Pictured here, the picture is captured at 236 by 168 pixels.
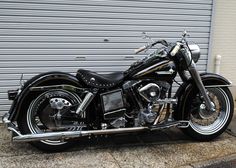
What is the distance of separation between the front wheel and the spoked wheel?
1532 mm

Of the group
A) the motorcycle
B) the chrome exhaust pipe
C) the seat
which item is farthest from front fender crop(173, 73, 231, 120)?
the seat

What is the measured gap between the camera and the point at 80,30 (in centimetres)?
548

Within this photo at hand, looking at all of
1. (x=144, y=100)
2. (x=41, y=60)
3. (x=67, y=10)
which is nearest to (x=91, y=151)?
(x=144, y=100)

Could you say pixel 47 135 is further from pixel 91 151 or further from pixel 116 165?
pixel 116 165

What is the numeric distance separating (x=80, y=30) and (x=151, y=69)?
1677 mm

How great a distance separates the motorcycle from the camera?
414 cm

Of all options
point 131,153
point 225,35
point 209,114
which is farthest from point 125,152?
point 225,35

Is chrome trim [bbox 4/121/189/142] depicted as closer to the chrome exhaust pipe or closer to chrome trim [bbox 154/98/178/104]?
the chrome exhaust pipe

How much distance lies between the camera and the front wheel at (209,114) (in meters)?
4.70

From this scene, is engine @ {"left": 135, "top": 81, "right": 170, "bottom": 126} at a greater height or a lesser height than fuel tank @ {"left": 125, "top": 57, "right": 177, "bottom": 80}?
lesser

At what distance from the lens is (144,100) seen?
4406 mm

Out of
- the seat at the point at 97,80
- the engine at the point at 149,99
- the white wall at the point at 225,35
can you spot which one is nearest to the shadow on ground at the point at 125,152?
the engine at the point at 149,99

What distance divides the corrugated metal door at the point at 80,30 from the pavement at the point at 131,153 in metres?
1.23

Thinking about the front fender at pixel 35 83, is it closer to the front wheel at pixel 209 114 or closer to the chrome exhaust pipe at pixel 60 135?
the chrome exhaust pipe at pixel 60 135
